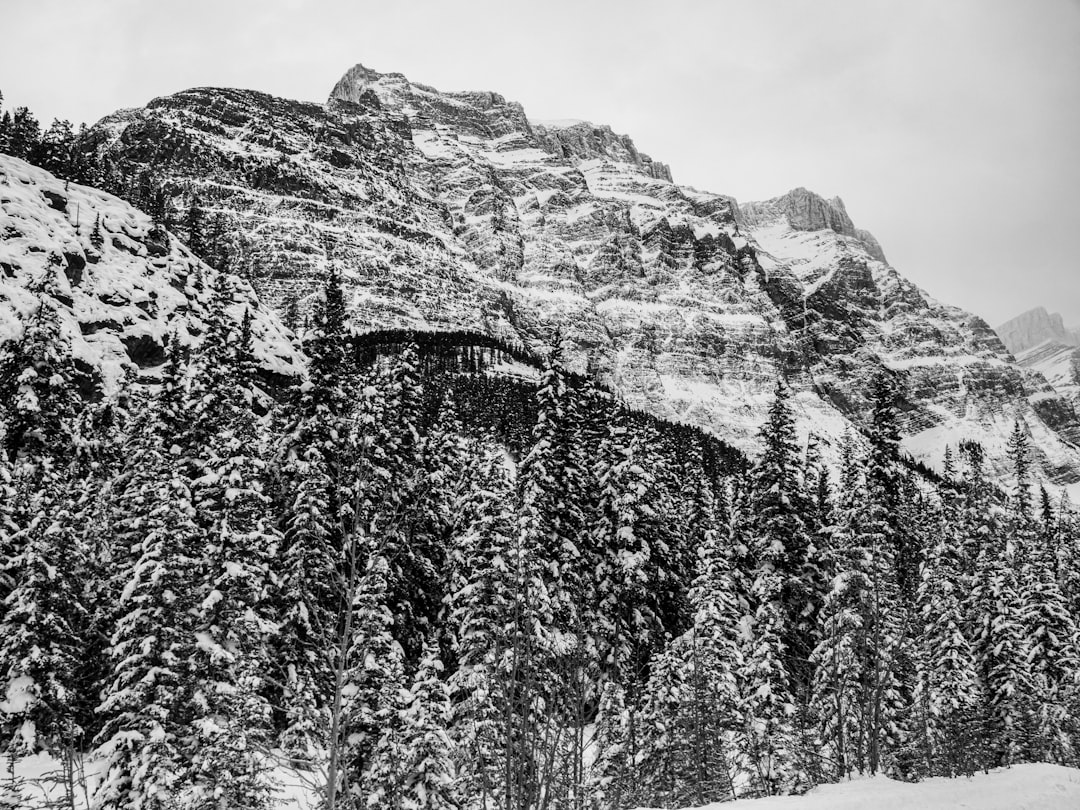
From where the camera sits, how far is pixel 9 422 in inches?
1409

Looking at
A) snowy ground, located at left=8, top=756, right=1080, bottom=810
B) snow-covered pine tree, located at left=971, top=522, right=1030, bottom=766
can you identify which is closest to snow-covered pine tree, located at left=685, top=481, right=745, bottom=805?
snowy ground, located at left=8, top=756, right=1080, bottom=810

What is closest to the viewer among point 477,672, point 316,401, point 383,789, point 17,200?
point 383,789

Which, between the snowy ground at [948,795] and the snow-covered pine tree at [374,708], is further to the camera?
the snow-covered pine tree at [374,708]

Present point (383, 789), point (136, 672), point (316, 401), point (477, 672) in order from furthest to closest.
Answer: point (316, 401) → point (477, 672) → point (136, 672) → point (383, 789)

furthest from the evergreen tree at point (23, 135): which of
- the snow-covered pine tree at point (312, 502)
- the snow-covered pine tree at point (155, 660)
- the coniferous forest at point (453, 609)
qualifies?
the snow-covered pine tree at point (155, 660)

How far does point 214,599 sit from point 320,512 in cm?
577

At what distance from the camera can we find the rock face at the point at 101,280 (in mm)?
61812

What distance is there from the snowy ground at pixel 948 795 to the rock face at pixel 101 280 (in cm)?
5806

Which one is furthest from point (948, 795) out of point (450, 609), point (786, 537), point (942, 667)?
point (450, 609)

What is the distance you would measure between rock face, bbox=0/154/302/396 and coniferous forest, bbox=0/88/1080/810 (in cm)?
2329

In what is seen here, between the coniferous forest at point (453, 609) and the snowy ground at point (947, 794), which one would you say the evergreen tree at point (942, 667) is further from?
the snowy ground at point (947, 794)

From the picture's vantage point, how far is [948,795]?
12922 millimetres

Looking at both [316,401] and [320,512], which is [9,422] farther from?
[320,512]

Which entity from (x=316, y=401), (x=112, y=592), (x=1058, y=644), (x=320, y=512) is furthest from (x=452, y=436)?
(x=1058, y=644)
